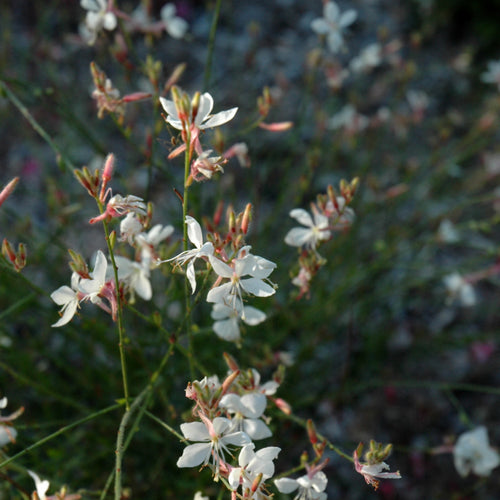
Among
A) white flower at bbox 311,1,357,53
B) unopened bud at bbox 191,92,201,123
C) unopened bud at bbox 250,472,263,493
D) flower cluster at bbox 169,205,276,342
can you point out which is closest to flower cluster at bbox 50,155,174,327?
flower cluster at bbox 169,205,276,342

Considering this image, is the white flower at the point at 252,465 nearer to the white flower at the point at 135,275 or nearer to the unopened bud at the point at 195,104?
the white flower at the point at 135,275

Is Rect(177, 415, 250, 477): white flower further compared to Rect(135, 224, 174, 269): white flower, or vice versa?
Rect(135, 224, 174, 269): white flower

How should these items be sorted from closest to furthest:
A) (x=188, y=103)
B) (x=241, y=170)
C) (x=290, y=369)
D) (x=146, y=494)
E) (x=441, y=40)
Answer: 1. (x=188, y=103)
2. (x=146, y=494)
3. (x=290, y=369)
4. (x=241, y=170)
5. (x=441, y=40)

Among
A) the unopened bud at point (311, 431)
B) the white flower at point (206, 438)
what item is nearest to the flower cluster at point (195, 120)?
the white flower at point (206, 438)

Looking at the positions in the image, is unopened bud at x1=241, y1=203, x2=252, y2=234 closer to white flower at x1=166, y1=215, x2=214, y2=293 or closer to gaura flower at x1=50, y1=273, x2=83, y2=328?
white flower at x1=166, y1=215, x2=214, y2=293

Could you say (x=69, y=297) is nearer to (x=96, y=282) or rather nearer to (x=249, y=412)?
(x=96, y=282)

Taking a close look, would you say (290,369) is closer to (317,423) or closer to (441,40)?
(317,423)

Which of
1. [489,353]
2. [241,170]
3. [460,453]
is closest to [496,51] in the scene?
[241,170]
